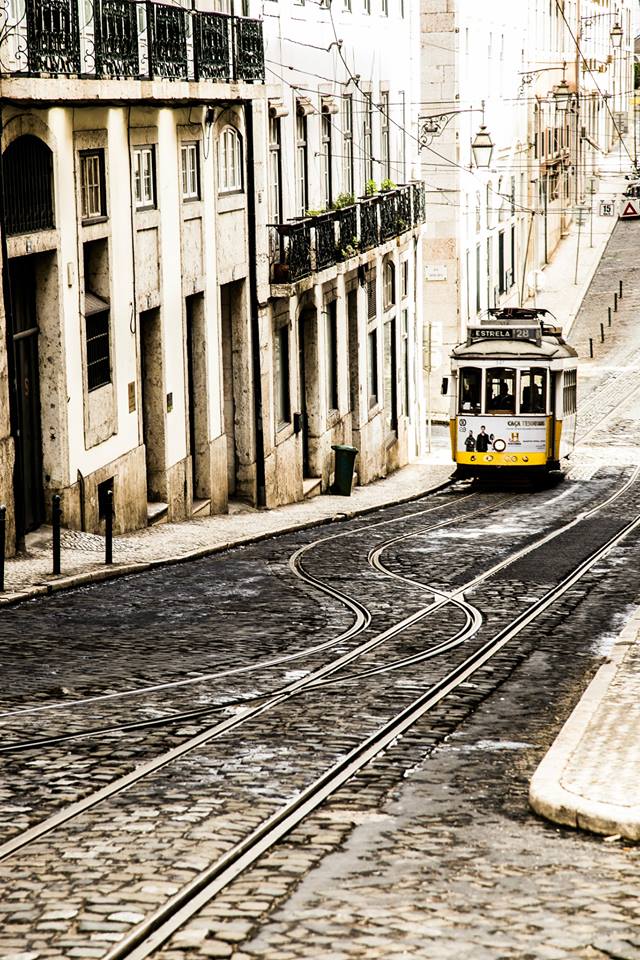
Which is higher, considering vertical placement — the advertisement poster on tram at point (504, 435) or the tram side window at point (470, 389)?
the tram side window at point (470, 389)

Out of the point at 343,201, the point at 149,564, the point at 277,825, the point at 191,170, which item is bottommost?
the point at 149,564

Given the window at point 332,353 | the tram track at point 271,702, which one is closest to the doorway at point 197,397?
the tram track at point 271,702

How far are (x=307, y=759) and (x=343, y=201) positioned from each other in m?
22.2

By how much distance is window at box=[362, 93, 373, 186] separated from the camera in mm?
34219

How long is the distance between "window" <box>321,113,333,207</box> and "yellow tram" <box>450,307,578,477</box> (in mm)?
3581

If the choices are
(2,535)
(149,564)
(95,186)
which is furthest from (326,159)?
(2,535)

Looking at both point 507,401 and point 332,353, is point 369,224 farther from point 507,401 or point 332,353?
point 507,401

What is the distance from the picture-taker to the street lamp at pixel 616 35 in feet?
287

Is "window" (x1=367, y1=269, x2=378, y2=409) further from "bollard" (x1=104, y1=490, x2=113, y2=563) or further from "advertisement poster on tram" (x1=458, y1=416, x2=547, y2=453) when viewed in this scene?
"bollard" (x1=104, y1=490, x2=113, y2=563)

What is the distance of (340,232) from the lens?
3014cm

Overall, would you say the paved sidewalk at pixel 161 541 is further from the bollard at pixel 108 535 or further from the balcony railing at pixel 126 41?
the balcony railing at pixel 126 41

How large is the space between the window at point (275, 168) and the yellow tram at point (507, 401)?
4841 millimetres

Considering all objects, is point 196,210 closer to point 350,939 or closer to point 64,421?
point 64,421

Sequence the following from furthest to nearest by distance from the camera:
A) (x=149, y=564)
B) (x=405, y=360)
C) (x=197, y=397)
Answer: (x=405, y=360), (x=197, y=397), (x=149, y=564)
